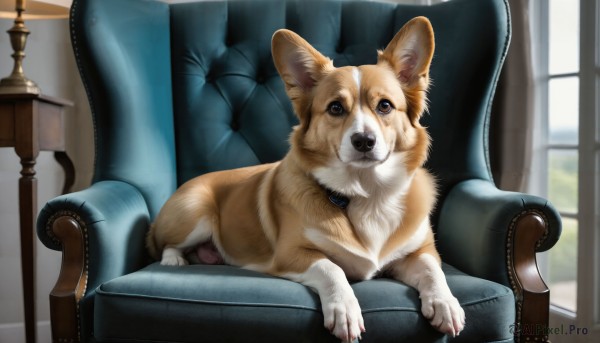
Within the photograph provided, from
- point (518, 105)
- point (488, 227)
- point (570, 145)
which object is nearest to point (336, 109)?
point (488, 227)

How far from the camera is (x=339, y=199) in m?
1.55

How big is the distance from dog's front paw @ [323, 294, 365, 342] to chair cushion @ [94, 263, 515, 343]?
3 cm

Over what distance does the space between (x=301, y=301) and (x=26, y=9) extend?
174 centimetres

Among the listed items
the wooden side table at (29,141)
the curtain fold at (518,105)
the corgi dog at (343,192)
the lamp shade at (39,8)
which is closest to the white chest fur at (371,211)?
the corgi dog at (343,192)

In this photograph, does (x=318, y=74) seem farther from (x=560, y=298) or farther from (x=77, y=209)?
(x=560, y=298)

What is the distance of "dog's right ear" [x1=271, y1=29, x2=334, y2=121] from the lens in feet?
5.32

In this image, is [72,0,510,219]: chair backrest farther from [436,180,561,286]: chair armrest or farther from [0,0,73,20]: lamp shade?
[0,0,73,20]: lamp shade

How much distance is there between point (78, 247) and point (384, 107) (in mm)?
907

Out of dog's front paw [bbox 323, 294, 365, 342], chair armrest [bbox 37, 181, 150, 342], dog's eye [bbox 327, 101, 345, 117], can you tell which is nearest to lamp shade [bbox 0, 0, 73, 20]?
chair armrest [bbox 37, 181, 150, 342]

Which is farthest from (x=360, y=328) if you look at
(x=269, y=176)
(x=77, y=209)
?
(x=77, y=209)

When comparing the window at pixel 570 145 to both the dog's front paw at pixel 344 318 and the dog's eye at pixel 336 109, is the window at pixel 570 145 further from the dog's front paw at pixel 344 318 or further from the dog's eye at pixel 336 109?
the dog's front paw at pixel 344 318

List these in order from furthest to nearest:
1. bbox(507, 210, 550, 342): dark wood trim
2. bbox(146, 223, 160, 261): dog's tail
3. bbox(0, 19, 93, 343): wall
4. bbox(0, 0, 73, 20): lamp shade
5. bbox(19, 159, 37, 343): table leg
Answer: bbox(0, 19, 93, 343): wall, bbox(0, 0, 73, 20): lamp shade, bbox(19, 159, 37, 343): table leg, bbox(146, 223, 160, 261): dog's tail, bbox(507, 210, 550, 342): dark wood trim

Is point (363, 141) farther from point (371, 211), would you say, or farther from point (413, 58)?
point (413, 58)

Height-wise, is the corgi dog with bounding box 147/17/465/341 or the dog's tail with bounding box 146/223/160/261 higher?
the corgi dog with bounding box 147/17/465/341
